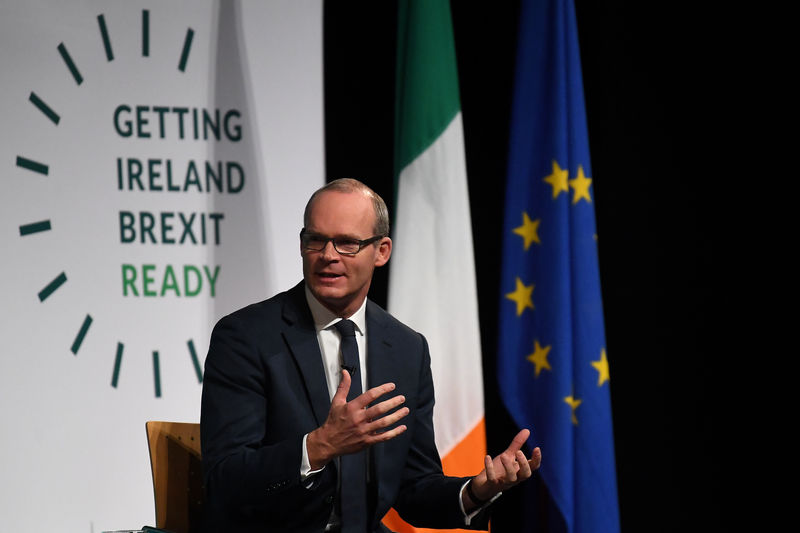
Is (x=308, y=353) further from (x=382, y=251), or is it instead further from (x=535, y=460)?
(x=535, y=460)

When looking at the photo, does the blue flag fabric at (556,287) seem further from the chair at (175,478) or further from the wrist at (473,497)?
the chair at (175,478)

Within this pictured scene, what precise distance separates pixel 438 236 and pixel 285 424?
4.05 feet

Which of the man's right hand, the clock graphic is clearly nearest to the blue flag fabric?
the clock graphic

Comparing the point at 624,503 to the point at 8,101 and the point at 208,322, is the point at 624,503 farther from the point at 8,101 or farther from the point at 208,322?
the point at 8,101

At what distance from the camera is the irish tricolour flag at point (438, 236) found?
3.22m

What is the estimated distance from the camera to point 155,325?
326cm

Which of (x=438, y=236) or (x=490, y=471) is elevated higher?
(x=438, y=236)

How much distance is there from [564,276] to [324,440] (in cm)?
150

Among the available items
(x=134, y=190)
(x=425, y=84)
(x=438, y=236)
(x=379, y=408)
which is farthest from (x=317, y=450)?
(x=425, y=84)

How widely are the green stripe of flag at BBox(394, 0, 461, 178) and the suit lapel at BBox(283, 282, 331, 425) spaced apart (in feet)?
3.75

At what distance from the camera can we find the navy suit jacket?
6.82 feet

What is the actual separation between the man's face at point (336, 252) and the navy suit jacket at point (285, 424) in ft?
0.39

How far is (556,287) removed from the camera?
325cm

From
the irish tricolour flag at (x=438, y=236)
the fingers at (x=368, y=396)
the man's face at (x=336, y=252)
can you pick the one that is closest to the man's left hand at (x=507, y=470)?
the fingers at (x=368, y=396)
